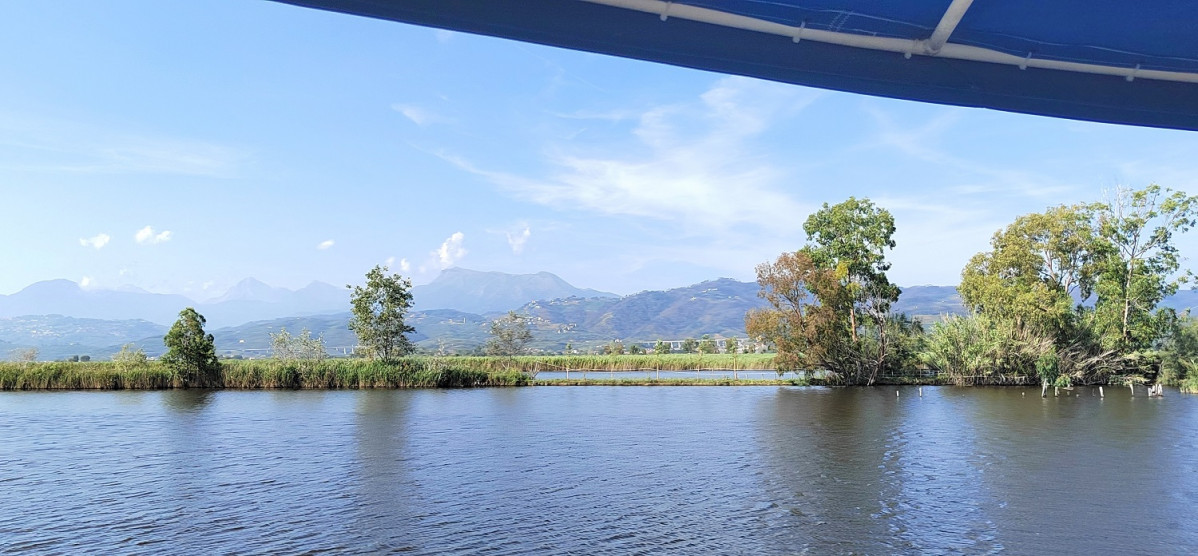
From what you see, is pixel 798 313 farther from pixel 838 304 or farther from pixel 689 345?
pixel 689 345

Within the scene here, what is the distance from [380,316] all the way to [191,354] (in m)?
8.71

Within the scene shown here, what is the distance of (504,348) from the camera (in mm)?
46469

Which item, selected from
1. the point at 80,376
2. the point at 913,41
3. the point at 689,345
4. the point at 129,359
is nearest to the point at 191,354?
the point at 80,376

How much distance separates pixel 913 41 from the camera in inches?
114

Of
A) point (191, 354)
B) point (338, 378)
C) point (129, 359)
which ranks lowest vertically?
point (338, 378)

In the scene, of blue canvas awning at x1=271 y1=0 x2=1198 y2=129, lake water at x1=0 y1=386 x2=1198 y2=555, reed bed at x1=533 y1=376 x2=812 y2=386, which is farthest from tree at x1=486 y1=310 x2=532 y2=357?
blue canvas awning at x1=271 y1=0 x2=1198 y2=129

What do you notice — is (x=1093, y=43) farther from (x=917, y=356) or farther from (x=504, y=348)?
(x=504, y=348)

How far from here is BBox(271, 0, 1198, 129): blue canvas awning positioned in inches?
102

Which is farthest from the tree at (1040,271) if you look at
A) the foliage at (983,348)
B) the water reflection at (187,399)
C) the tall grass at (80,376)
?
the tall grass at (80,376)

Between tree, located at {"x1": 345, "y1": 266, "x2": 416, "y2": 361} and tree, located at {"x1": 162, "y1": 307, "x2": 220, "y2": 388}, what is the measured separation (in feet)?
21.7

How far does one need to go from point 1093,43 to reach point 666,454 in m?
14.5

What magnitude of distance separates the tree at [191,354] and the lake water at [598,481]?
10255mm

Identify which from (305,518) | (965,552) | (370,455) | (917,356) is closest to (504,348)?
(917,356)

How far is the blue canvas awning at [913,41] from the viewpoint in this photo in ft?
8.48
